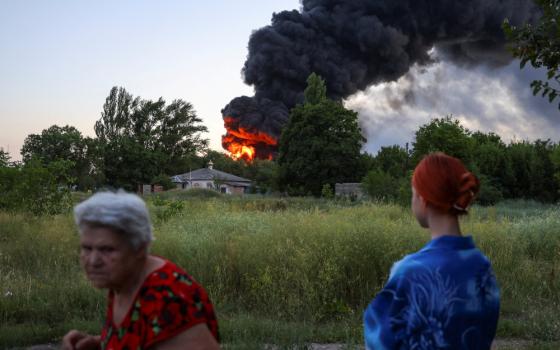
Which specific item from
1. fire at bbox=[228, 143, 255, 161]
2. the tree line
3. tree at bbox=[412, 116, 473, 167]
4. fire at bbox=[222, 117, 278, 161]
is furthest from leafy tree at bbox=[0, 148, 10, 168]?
fire at bbox=[228, 143, 255, 161]

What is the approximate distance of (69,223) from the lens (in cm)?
1446

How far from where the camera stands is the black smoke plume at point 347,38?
8625cm

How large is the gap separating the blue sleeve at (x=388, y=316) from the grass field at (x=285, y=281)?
3.36m

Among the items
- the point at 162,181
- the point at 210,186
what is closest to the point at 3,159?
the point at 162,181

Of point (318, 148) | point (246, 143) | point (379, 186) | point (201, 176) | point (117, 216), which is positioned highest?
point (246, 143)

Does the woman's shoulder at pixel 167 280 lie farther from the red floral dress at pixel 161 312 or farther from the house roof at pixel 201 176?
the house roof at pixel 201 176

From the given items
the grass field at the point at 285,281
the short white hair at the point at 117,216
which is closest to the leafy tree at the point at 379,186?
the grass field at the point at 285,281

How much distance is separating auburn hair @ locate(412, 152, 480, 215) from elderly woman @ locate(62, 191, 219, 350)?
3.41 ft

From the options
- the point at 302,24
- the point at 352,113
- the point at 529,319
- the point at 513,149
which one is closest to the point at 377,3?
the point at 302,24

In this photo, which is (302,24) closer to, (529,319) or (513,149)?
(513,149)

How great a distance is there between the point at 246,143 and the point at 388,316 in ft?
339

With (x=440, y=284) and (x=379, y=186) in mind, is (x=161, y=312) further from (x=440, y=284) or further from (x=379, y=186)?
(x=379, y=186)

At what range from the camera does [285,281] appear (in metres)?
8.27

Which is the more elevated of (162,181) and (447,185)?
(162,181)
